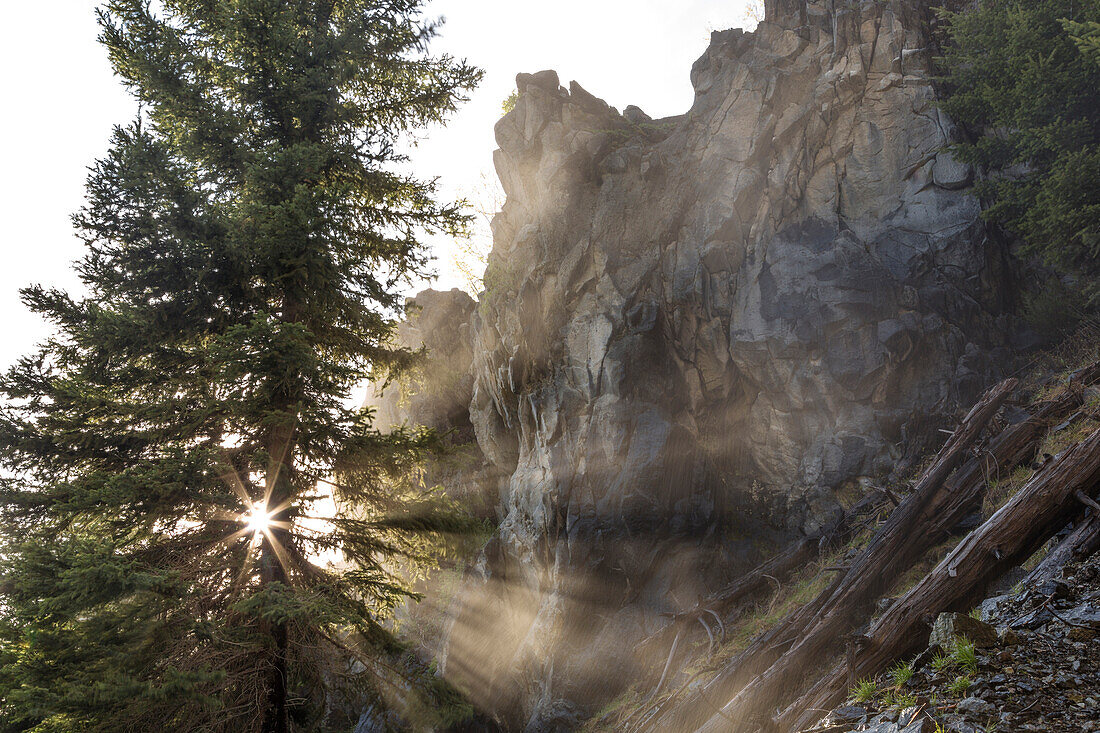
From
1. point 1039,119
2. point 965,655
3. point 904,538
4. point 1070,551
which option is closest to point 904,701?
point 965,655

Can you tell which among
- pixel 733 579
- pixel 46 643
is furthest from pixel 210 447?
pixel 733 579

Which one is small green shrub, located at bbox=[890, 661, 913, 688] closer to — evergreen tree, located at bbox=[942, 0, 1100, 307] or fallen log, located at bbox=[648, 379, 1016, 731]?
fallen log, located at bbox=[648, 379, 1016, 731]

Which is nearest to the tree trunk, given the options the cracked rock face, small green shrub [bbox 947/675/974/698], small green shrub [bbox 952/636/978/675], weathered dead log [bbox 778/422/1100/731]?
weathered dead log [bbox 778/422/1100/731]

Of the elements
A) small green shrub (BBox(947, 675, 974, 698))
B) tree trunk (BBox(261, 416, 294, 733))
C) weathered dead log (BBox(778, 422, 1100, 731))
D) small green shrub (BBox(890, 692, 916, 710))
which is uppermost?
tree trunk (BBox(261, 416, 294, 733))

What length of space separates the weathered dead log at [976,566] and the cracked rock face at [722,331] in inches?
268

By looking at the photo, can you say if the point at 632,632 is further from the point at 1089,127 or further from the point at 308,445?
the point at 1089,127

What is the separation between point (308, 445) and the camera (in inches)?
287

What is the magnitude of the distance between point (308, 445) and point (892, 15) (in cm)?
1947

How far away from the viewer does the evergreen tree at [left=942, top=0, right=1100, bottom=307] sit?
1071 centimetres

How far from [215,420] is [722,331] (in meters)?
13.1

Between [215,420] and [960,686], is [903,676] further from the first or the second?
[215,420]

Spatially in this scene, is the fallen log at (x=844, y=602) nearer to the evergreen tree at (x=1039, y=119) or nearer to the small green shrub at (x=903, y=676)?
the small green shrub at (x=903, y=676)

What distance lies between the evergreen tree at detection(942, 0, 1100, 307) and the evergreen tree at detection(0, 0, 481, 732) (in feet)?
44.1

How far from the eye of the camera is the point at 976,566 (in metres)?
6.83
